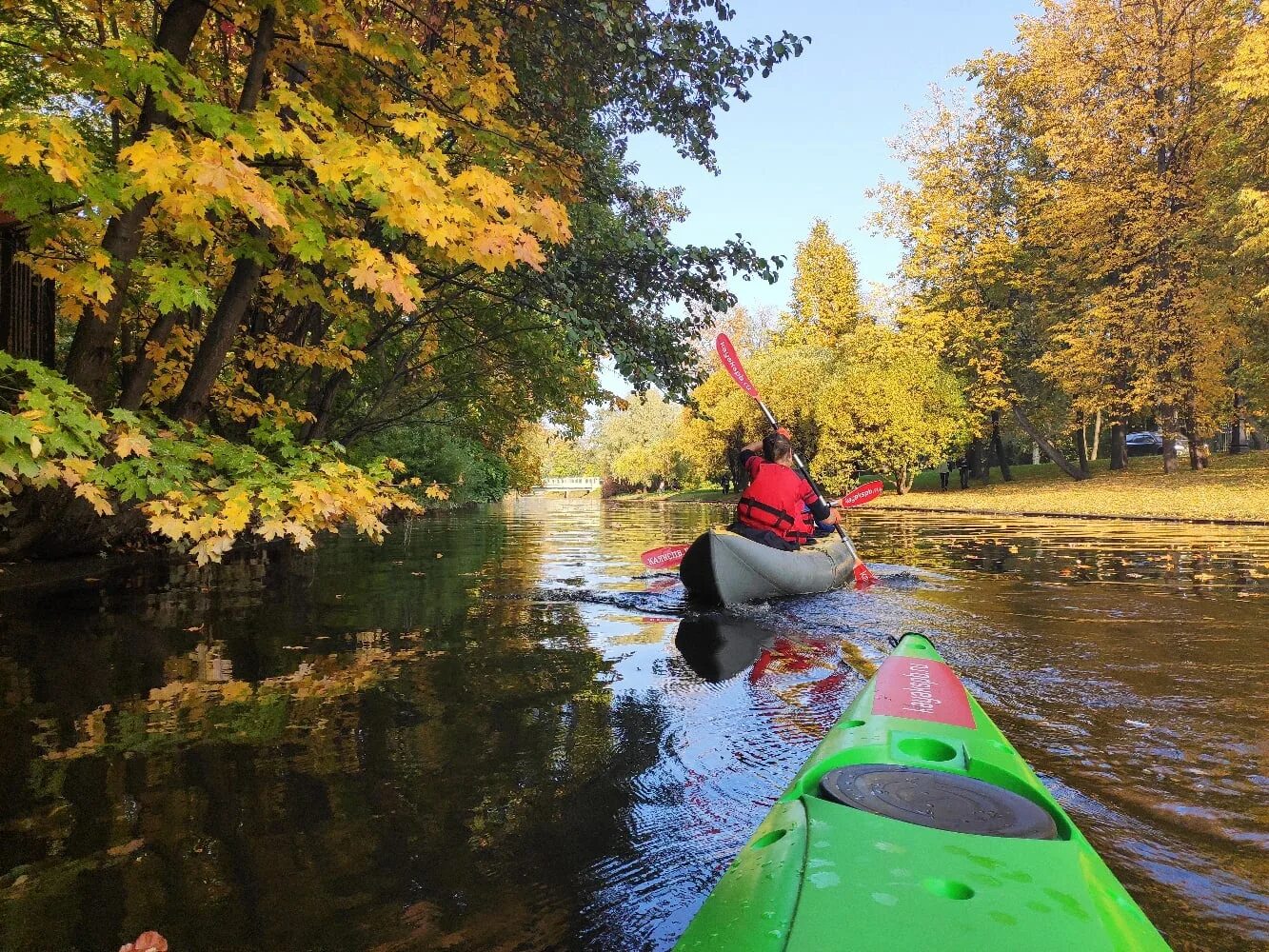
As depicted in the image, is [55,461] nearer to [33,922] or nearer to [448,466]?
[33,922]

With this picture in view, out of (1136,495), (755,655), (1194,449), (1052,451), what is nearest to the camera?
(755,655)

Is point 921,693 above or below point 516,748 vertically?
above

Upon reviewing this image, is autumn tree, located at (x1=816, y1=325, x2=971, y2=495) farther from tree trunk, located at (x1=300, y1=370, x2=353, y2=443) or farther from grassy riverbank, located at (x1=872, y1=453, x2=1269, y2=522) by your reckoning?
tree trunk, located at (x1=300, y1=370, x2=353, y2=443)

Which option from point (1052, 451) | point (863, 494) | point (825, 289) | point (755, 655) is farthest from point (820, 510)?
point (825, 289)

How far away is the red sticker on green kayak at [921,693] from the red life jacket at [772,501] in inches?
201

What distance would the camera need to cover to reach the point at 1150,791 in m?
3.25

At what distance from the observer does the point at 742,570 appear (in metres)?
7.75

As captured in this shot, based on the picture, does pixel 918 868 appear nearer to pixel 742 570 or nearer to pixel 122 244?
pixel 122 244

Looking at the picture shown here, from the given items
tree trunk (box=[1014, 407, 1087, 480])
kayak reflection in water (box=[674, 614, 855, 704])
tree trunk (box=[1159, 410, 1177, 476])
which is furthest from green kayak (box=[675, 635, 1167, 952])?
tree trunk (box=[1014, 407, 1087, 480])

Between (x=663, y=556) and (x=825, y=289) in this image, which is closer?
(x=663, y=556)

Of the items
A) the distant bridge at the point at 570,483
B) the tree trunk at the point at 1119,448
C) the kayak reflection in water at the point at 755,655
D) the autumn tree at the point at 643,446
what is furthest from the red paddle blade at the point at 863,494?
the distant bridge at the point at 570,483

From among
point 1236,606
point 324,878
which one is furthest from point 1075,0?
point 324,878

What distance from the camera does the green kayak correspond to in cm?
133

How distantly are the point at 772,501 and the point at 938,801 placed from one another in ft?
→ 22.0
